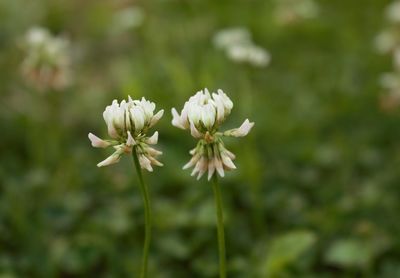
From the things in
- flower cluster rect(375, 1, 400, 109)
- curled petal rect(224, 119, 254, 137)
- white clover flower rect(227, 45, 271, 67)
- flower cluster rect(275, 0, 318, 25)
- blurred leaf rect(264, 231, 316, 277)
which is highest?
flower cluster rect(275, 0, 318, 25)

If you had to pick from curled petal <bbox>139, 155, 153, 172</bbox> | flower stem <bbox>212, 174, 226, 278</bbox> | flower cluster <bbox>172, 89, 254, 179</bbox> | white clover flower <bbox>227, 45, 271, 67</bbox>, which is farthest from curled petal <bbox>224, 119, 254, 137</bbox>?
white clover flower <bbox>227, 45, 271, 67</bbox>

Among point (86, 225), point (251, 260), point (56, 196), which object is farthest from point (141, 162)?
point (56, 196)

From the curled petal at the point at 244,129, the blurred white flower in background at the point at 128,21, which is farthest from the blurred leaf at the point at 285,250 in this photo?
the blurred white flower in background at the point at 128,21

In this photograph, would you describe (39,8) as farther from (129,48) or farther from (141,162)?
(141,162)

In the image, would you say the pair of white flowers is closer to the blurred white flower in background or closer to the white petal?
the white petal

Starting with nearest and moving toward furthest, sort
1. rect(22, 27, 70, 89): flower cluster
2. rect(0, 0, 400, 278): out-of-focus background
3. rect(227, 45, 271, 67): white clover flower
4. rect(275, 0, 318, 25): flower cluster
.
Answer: rect(0, 0, 400, 278): out-of-focus background
rect(227, 45, 271, 67): white clover flower
rect(22, 27, 70, 89): flower cluster
rect(275, 0, 318, 25): flower cluster

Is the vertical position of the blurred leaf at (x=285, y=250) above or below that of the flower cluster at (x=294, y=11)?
below

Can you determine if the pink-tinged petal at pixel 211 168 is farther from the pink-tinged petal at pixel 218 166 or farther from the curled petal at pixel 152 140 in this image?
the curled petal at pixel 152 140
